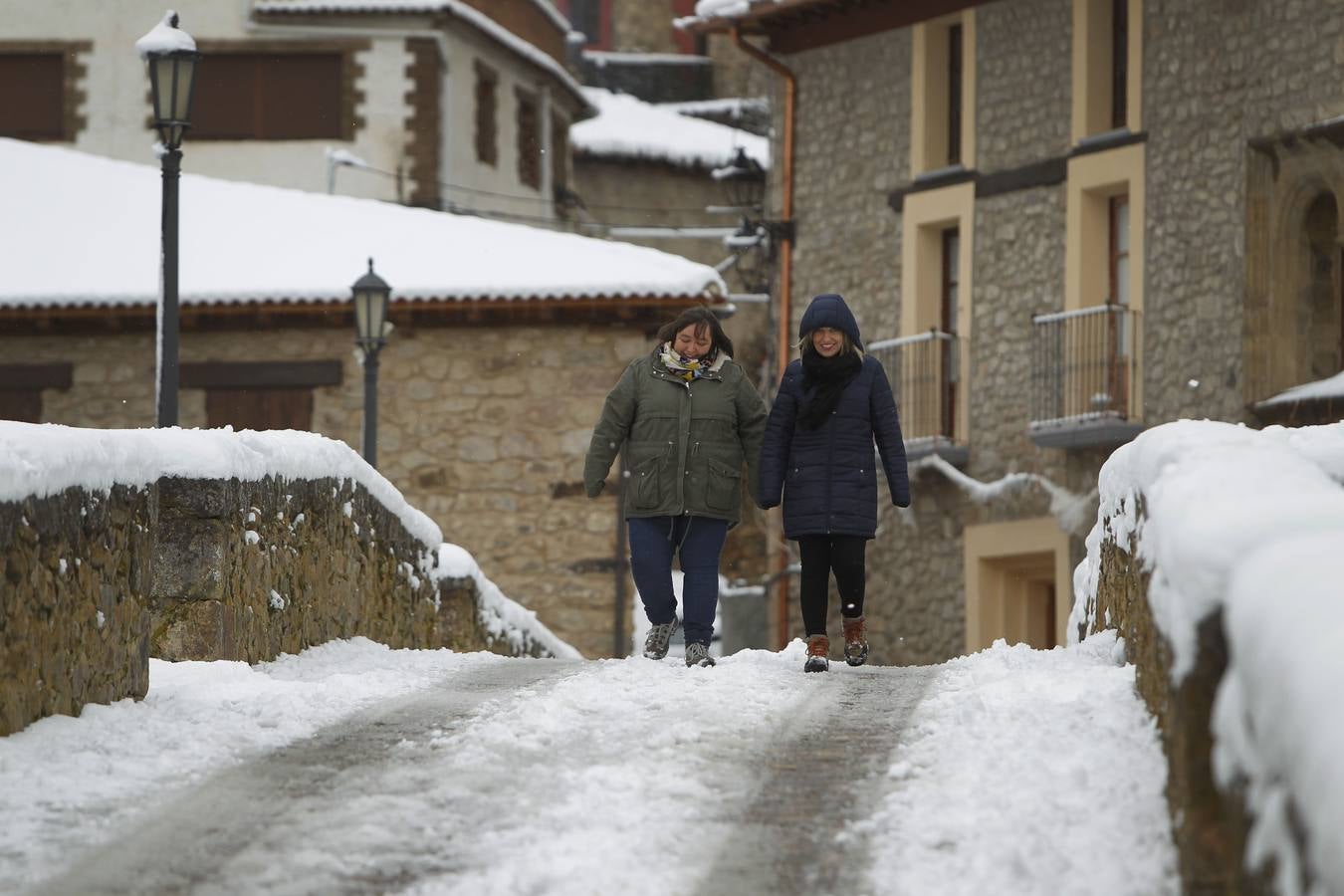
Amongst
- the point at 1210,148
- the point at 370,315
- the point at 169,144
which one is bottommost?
the point at 370,315

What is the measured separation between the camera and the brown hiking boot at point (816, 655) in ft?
27.4

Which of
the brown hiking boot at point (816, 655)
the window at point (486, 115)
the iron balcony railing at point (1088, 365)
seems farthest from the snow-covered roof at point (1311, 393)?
the window at point (486, 115)

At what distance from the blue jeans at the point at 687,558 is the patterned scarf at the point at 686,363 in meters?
0.56

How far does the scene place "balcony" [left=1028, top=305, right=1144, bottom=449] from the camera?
18812 mm

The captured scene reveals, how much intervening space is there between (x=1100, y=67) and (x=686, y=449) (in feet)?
37.8

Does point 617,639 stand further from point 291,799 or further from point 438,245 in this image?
point 291,799

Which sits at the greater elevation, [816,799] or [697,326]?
[697,326]

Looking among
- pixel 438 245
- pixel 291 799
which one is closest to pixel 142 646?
pixel 291 799

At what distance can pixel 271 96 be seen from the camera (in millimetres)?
29391

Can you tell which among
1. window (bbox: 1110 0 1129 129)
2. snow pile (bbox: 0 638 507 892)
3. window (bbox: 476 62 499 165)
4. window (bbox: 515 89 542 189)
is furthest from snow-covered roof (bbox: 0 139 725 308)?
snow pile (bbox: 0 638 507 892)

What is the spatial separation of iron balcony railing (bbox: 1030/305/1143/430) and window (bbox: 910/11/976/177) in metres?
2.33

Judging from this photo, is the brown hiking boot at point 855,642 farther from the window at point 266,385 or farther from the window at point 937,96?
the window at point 937,96

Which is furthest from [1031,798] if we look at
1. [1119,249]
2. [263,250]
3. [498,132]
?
[498,132]

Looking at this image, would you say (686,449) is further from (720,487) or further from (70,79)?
(70,79)
